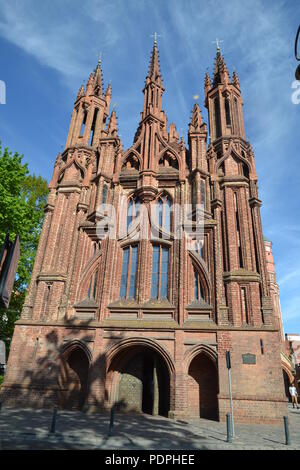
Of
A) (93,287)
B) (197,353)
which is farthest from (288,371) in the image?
(93,287)

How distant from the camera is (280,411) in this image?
12.6m

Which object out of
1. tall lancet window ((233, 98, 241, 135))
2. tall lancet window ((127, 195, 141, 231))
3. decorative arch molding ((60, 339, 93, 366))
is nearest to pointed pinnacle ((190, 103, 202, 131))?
tall lancet window ((233, 98, 241, 135))

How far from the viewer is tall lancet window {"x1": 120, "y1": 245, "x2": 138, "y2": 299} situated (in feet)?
55.4

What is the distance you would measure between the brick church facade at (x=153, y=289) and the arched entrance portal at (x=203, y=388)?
0.16ft

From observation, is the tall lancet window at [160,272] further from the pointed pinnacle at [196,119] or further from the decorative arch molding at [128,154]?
the pointed pinnacle at [196,119]

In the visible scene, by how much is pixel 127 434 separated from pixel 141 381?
617 cm

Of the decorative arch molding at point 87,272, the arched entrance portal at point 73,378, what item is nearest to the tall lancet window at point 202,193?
the decorative arch molding at point 87,272

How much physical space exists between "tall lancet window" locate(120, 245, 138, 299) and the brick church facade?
0.06 m

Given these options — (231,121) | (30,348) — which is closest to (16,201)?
(30,348)

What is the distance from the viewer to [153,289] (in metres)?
16.7

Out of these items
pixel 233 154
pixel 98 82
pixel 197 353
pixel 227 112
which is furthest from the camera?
pixel 98 82

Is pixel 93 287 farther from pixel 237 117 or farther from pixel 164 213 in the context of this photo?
pixel 237 117

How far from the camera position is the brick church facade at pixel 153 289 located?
1415 cm

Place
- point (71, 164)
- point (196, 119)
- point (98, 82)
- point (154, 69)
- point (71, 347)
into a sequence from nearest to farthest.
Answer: point (71, 347)
point (71, 164)
point (196, 119)
point (154, 69)
point (98, 82)
